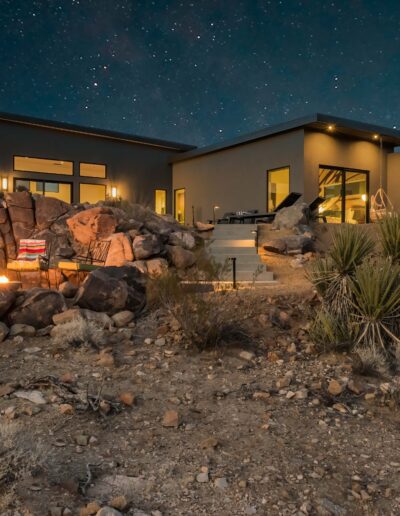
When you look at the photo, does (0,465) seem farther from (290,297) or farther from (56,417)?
(290,297)

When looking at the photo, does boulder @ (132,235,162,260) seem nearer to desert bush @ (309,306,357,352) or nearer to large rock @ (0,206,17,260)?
large rock @ (0,206,17,260)

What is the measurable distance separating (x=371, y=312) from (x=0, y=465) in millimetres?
4190

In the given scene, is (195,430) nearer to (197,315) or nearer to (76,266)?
(197,315)

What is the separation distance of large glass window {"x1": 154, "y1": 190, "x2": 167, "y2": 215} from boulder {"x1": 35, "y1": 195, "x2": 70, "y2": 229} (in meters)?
9.22

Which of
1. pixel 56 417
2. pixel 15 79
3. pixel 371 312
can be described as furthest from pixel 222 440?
pixel 15 79

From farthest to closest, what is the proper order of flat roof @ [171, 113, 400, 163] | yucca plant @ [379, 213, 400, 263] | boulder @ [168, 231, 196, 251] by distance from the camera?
flat roof @ [171, 113, 400, 163], boulder @ [168, 231, 196, 251], yucca plant @ [379, 213, 400, 263]

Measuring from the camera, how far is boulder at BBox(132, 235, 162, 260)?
891 centimetres

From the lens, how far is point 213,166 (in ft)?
57.4

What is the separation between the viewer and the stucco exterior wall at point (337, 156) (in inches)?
557

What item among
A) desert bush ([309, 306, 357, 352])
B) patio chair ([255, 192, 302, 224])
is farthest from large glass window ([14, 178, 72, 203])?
desert bush ([309, 306, 357, 352])

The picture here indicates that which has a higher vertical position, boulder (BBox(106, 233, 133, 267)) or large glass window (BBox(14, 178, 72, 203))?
large glass window (BBox(14, 178, 72, 203))

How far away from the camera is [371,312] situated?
17.0 ft

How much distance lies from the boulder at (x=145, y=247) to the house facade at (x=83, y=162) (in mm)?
9333

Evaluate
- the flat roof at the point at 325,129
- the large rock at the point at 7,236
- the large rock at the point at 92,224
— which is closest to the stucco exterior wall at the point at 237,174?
the flat roof at the point at 325,129
